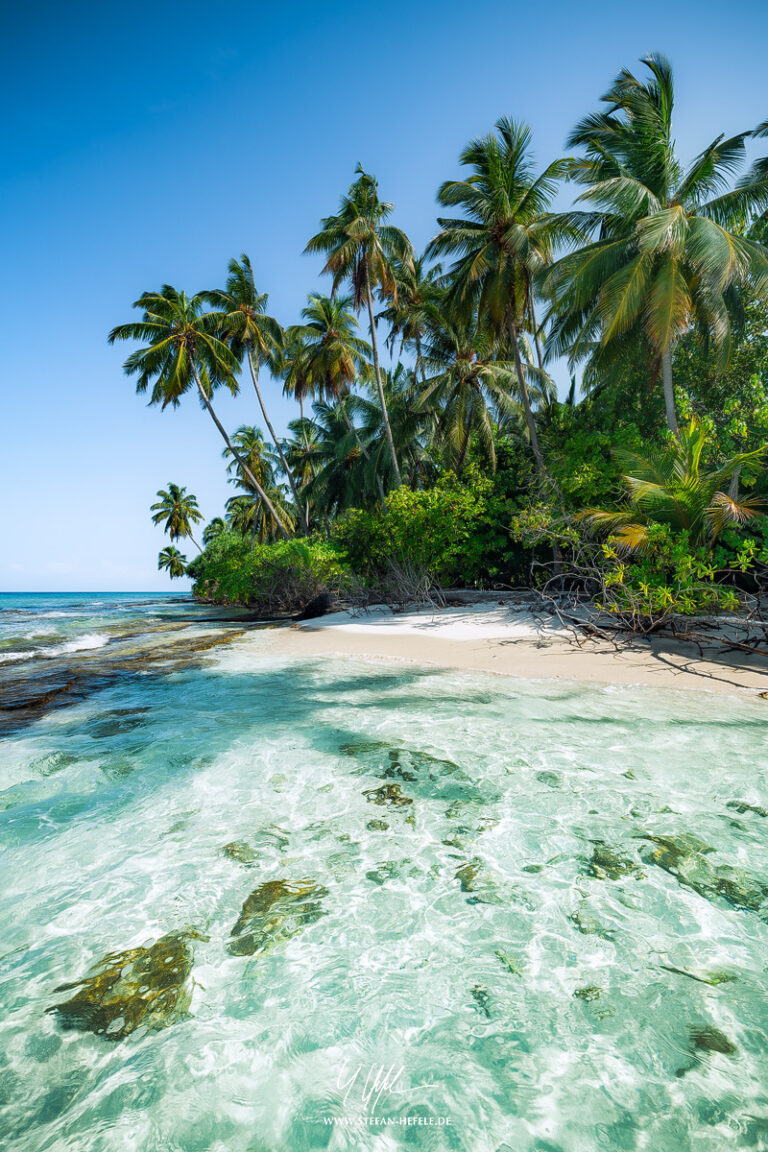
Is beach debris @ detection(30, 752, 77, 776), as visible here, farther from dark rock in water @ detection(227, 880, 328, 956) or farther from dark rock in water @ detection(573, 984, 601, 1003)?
dark rock in water @ detection(573, 984, 601, 1003)

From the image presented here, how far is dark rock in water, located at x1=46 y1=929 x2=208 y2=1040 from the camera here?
202cm

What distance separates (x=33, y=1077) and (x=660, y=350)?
49.4 feet

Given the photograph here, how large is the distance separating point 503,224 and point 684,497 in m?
11.9

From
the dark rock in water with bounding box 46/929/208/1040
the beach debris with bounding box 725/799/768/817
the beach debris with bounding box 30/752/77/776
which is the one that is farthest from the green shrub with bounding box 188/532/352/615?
the dark rock in water with bounding box 46/929/208/1040

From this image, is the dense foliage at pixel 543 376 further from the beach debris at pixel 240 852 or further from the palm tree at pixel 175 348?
the beach debris at pixel 240 852

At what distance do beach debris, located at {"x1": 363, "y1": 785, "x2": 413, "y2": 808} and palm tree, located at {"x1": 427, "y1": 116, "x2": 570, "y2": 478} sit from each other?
13.5 meters

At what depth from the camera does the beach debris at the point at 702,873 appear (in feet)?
8.51

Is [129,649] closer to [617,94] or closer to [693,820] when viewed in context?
Result: [693,820]

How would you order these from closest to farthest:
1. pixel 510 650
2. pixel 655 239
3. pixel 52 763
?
pixel 52 763
pixel 510 650
pixel 655 239

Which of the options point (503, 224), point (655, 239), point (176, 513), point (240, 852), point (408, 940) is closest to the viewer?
point (408, 940)

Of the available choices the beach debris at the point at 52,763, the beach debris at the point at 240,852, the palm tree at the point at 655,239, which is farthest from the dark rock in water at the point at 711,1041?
the palm tree at the point at 655,239

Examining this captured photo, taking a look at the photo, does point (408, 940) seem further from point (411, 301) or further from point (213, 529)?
point (213, 529)

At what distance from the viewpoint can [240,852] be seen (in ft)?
10.5

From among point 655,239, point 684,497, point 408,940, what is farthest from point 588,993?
point 655,239
